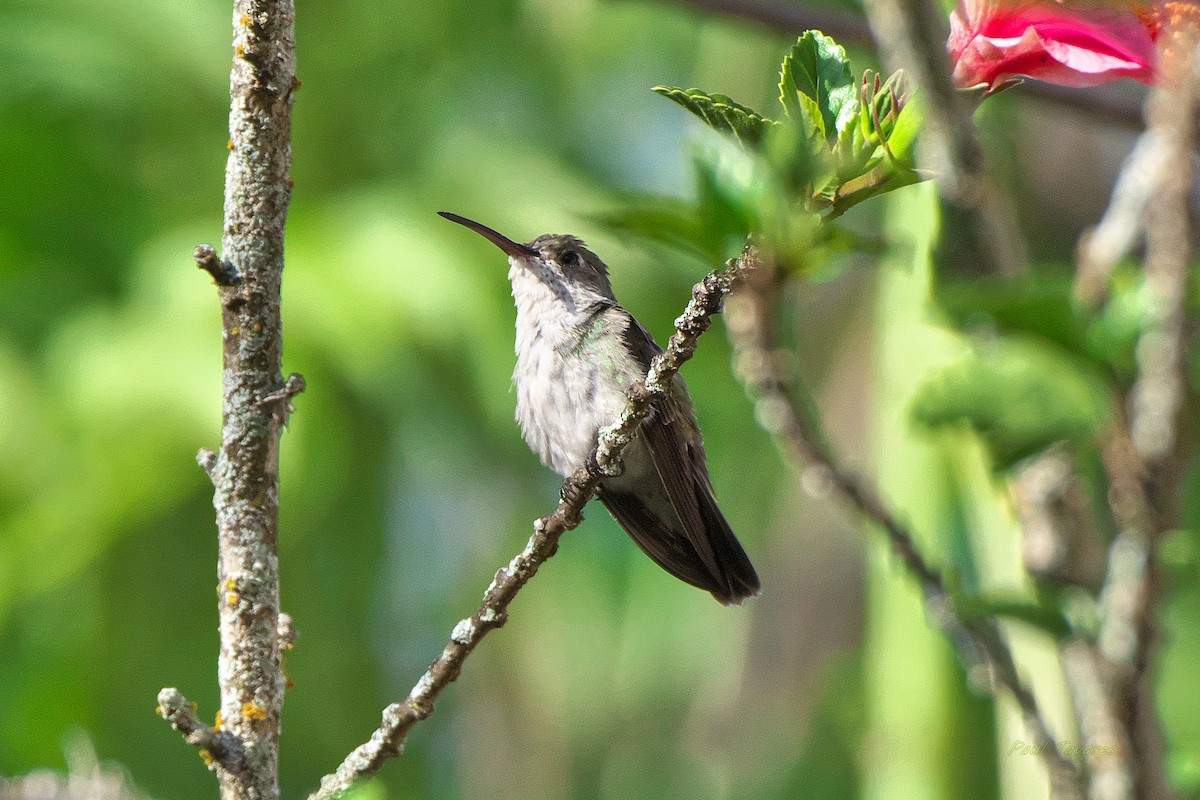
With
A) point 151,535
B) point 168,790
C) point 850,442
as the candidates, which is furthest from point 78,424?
point 850,442

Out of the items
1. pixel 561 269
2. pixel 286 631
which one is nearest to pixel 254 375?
pixel 286 631

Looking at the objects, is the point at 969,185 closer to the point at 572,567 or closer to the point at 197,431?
the point at 197,431

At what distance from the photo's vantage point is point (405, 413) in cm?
662

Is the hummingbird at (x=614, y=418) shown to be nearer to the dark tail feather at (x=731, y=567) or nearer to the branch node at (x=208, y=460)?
the dark tail feather at (x=731, y=567)

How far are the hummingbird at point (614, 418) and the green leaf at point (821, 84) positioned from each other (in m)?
1.28

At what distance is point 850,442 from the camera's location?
6.38m

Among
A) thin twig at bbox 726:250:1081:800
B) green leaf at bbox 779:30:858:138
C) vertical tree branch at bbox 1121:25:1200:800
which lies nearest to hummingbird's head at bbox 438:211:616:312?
thin twig at bbox 726:250:1081:800

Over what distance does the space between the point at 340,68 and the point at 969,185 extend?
6.63 meters

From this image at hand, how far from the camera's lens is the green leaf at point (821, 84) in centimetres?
121

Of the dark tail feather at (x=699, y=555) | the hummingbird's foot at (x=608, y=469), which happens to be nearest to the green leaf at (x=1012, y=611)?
the hummingbird's foot at (x=608, y=469)

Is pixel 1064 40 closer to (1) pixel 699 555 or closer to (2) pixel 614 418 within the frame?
(1) pixel 699 555

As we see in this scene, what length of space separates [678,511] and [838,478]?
0.65 metres

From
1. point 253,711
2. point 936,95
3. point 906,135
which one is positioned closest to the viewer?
point 936,95

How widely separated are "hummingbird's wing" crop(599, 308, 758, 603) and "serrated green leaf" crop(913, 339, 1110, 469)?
57 cm
